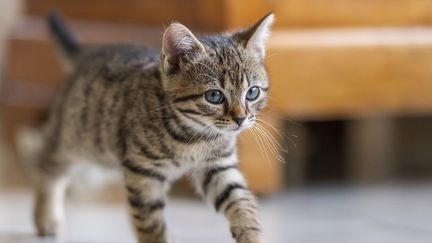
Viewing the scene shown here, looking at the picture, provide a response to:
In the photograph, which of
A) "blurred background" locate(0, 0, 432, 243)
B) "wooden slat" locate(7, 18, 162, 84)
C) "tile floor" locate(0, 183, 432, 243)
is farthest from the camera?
"wooden slat" locate(7, 18, 162, 84)

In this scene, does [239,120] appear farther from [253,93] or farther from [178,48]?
[178,48]

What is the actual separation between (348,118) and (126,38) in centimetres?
92

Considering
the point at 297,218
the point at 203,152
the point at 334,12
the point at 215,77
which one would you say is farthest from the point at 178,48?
the point at 334,12

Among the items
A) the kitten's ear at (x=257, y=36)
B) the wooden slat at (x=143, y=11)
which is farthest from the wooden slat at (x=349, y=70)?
the kitten's ear at (x=257, y=36)

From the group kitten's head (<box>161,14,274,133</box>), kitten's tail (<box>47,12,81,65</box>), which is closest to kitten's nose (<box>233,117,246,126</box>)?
kitten's head (<box>161,14,274,133</box>)

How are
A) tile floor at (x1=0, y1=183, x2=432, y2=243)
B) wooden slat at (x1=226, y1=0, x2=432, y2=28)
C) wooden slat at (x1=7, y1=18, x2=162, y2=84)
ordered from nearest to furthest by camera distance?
1. tile floor at (x1=0, y1=183, x2=432, y2=243)
2. wooden slat at (x1=226, y1=0, x2=432, y2=28)
3. wooden slat at (x1=7, y1=18, x2=162, y2=84)

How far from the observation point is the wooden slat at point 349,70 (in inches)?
81.9

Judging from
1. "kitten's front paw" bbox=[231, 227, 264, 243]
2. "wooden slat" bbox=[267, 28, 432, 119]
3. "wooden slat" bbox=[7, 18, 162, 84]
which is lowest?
"kitten's front paw" bbox=[231, 227, 264, 243]

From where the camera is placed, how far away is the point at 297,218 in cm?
198

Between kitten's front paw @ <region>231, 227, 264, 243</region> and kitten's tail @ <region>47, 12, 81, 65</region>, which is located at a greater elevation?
kitten's tail @ <region>47, 12, 81, 65</region>

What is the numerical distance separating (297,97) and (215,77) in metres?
0.69

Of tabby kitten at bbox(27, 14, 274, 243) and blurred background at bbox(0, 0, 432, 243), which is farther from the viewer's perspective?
blurred background at bbox(0, 0, 432, 243)

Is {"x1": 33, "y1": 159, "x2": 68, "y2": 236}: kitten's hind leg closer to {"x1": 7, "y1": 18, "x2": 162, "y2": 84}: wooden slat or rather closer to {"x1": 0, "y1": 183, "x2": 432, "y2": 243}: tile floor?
{"x1": 0, "y1": 183, "x2": 432, "y2": 243}: tile floor

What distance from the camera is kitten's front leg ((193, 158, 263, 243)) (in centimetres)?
151
